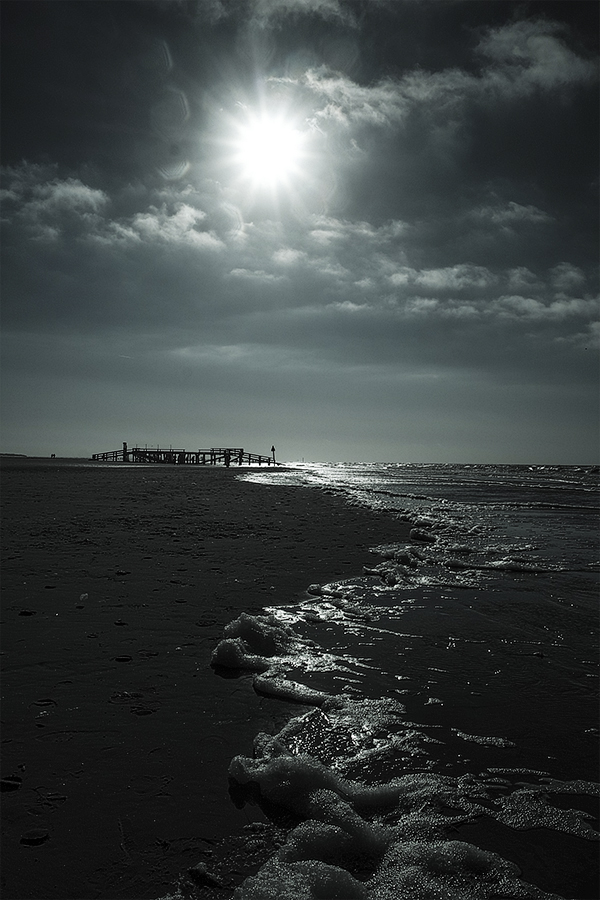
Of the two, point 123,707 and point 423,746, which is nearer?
point 423,746

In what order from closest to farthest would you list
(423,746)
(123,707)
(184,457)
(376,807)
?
(376,807) → (423,746) → (123,707) → (184,457)

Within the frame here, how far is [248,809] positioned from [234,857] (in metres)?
0.31

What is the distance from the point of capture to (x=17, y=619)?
460 centimetres

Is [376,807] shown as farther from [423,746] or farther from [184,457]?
[184,457]

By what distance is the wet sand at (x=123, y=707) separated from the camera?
204cm

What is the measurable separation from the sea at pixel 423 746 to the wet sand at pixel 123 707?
7.7 inches

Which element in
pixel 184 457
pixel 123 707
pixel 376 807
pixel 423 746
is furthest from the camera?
pixel 184 457

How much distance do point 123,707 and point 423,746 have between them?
1843mm

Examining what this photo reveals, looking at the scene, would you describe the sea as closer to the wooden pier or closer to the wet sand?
the wet sand

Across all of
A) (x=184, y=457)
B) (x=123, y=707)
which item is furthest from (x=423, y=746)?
(x=184, y=457)

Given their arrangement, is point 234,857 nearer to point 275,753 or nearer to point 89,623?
point 275,753

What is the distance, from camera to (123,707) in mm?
3172

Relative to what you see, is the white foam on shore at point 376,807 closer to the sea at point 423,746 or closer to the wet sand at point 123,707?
the sea at point 423,746

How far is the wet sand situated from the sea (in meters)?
0.20
